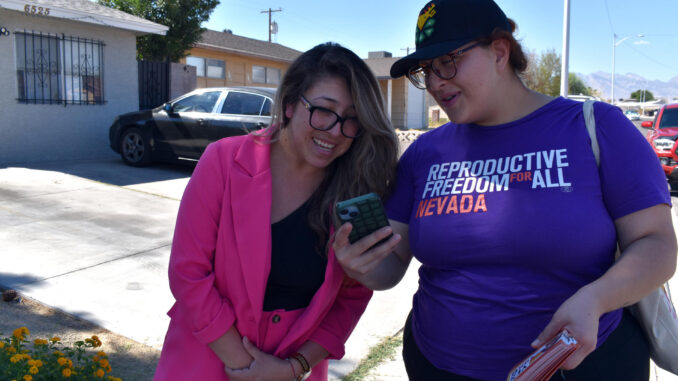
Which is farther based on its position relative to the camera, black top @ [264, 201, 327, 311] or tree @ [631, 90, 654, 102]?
tree @ [631, 90, 654, 102]

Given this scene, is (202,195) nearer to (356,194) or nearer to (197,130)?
(356,194)

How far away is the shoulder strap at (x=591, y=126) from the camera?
1.61 m

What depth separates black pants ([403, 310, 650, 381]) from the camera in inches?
62.9

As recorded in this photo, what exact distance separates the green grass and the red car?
26.6ft

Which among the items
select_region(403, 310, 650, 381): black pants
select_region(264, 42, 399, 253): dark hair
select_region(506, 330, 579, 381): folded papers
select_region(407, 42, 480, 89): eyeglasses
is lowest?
select_region(403, 310, 650, 381): black pants

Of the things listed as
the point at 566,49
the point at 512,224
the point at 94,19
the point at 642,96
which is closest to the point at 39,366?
the point at 512,224

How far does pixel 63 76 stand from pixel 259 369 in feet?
34.8

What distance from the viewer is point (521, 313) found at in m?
1.60

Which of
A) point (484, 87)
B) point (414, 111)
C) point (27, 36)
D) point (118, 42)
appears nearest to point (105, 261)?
point (484, 87)

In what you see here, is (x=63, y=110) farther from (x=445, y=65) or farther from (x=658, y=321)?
(x=658, y=321)

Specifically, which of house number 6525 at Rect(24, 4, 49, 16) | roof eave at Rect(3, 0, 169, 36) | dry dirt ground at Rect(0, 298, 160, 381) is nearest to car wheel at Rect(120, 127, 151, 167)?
roof eave at Rect(3, 0, 169, 36)

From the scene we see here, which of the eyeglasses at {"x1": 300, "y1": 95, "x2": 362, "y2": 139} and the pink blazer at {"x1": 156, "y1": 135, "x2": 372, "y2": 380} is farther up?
the eyeglasses at {"x1": 300, "y1": 95, "x2": 362, "y2": 139}

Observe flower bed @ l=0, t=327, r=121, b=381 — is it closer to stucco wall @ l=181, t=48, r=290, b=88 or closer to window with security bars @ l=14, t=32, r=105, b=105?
window with security bars @ l=14, t=32, r=105, b=105

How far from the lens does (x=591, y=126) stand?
5.40 feet
